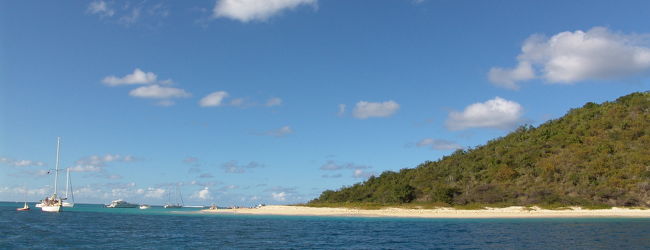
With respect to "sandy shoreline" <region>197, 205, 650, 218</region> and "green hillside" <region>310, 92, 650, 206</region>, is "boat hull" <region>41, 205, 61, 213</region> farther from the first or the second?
"green hillside" <region>310, 92, 650, 206</region>

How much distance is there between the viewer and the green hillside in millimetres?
104875

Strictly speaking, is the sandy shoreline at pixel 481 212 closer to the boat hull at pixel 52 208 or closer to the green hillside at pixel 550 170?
the green hillside at pixel 550 170

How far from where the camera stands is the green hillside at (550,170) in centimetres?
10488

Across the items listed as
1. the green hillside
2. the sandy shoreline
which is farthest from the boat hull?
the green hillside

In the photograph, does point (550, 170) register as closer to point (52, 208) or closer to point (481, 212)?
point (481, 212)

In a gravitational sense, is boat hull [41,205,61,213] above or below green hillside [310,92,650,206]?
below

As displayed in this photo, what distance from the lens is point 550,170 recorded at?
389ft

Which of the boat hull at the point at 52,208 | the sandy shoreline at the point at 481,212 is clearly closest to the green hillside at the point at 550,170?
the sandy shoreline at the point at 481,212

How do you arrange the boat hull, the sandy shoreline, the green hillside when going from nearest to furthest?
the sandy shoreline
the green hillside
the boat hull

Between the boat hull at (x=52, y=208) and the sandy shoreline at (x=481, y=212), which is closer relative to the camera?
the sandy shoreline at (x=481, y=212)

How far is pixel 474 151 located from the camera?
154875 millimetres

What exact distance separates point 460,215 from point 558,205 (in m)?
20.2

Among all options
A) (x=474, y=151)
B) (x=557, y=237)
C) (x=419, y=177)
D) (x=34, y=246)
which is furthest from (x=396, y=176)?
(x=34, y=246)

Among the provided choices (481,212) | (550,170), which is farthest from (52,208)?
(550,170)
